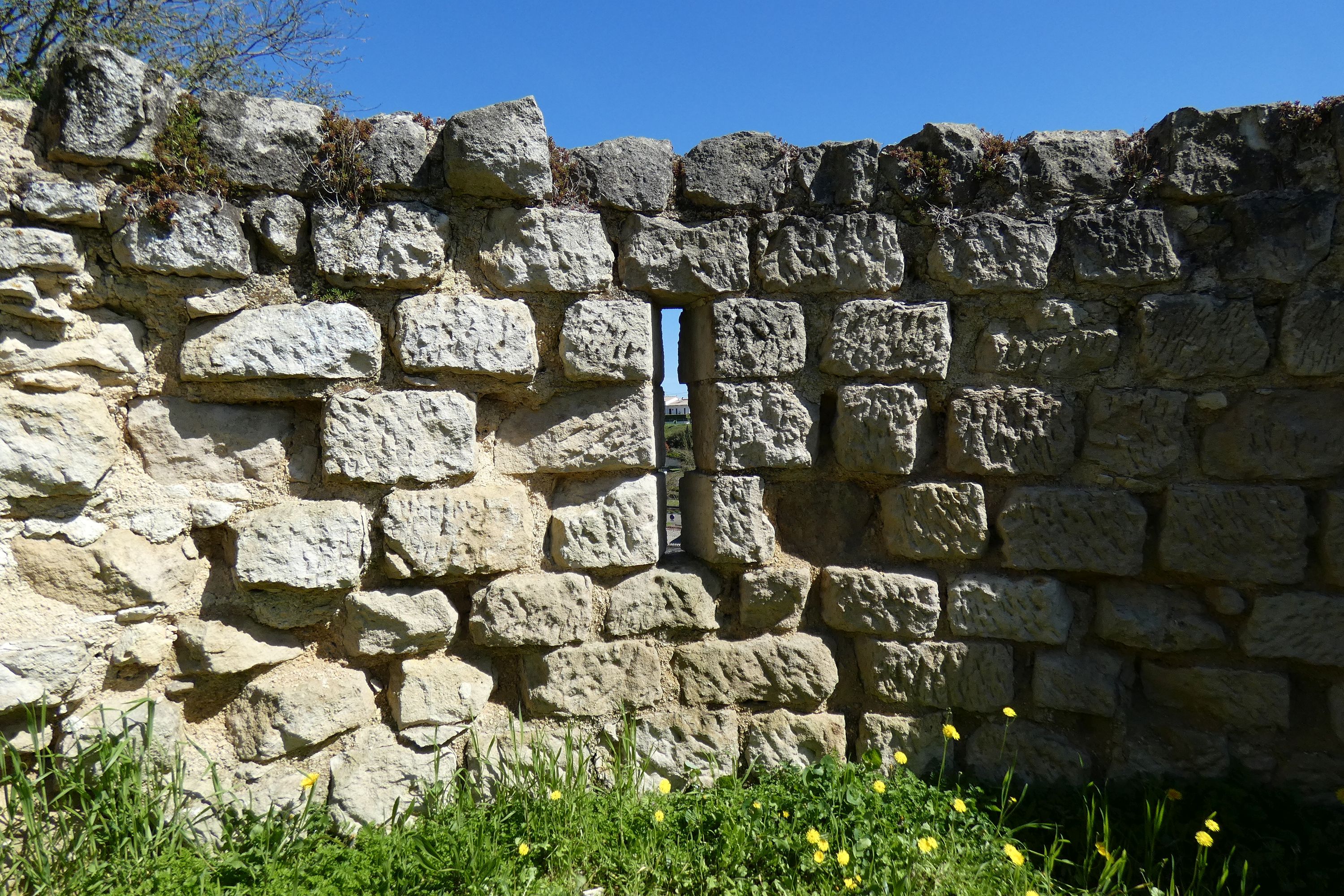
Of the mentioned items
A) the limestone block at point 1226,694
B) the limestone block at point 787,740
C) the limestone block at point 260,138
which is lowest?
the limestone block at point 787,740

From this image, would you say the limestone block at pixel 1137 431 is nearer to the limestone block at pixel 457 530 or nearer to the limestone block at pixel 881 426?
the limestone block at pixel 881 426

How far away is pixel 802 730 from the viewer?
9.04 ft

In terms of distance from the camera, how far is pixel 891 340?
2732 mm

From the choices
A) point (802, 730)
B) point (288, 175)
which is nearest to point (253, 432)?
point (288, 175)

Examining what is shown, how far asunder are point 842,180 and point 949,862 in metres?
2.12

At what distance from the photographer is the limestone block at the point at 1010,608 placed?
2.68m

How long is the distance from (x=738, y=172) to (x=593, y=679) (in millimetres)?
1733

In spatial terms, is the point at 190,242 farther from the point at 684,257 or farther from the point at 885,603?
the point at 885,603

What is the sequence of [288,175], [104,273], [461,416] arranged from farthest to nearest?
[461,416] → [288,175] → [104,273]

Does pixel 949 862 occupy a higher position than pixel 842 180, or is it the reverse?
pixel 842 180

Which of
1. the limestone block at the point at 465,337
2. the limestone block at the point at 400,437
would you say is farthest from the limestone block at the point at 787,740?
the limestone block at the point at 465,337

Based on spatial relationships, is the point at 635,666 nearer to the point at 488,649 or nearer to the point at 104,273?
the point at 488,649

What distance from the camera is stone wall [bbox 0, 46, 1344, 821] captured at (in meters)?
2.29

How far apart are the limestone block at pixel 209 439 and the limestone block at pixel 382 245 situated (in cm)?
46
